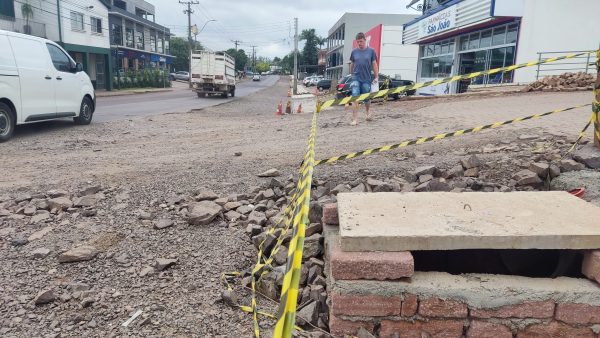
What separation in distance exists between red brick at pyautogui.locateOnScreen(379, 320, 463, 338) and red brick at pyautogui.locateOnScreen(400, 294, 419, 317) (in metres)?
0.06

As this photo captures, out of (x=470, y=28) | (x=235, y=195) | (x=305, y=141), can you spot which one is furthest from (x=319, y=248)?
(x=470, y=28)

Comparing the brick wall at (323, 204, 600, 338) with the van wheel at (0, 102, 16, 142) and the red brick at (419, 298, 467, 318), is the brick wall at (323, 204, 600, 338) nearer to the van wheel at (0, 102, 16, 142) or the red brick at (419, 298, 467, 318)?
the red brick at (419, 298, 467, 318)

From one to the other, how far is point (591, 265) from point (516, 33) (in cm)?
1900

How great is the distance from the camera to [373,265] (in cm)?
255

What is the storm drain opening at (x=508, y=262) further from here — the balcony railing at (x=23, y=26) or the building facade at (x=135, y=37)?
the building facade at (x=135, y=37)

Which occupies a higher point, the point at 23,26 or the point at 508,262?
the point at 23,26

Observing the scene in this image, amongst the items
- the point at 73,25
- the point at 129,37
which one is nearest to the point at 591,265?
the point at 73,25

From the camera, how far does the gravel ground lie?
2893 millimetres

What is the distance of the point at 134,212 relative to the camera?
14.8 ft

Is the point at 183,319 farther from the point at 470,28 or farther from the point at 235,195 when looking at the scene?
the point at 470,28

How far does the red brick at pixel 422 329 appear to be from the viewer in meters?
2.57

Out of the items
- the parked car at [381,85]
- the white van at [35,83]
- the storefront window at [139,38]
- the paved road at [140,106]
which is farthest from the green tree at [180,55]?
the white van at [35,83]

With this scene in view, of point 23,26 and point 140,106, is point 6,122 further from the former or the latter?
point 23,26

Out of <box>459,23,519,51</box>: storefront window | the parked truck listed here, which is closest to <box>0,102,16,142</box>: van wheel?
<box>459,23,519,51</box>: storefront window
